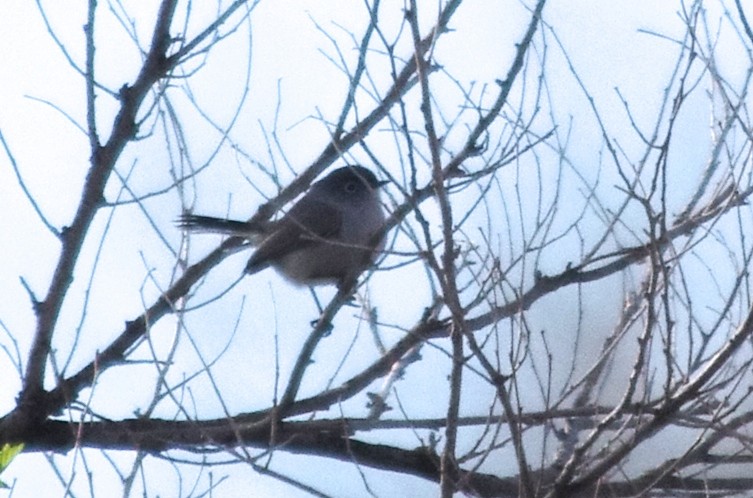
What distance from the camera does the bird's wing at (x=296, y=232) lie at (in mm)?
6859

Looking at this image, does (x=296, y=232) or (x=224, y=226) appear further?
(x=296, y=232)

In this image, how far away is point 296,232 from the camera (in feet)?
23.0

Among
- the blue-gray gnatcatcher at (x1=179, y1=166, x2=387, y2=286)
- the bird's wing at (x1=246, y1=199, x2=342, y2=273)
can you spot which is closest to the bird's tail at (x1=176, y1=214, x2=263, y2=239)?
the blue-gray gnatcatcher at (x1=179, y1=166, x2=387, y2=286)

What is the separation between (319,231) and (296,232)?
22cm

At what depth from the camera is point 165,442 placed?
5.30 metres

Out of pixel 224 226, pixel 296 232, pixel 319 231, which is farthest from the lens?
pixel 319 231

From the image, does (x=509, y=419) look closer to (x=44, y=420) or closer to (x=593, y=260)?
Result: (x=593, y=260)

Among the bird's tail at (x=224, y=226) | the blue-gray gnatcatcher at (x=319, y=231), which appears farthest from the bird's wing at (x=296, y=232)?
the bird's tail at (x=224, y=226)

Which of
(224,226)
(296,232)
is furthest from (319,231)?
(224,226)

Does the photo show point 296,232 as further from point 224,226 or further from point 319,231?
point 224,226

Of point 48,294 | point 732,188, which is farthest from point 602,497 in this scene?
point 48,294

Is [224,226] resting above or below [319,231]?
below

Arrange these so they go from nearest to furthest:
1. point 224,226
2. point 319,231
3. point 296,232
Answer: point 224,226 < point 296,232 < point 319,231

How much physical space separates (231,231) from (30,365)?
4.95 ft
